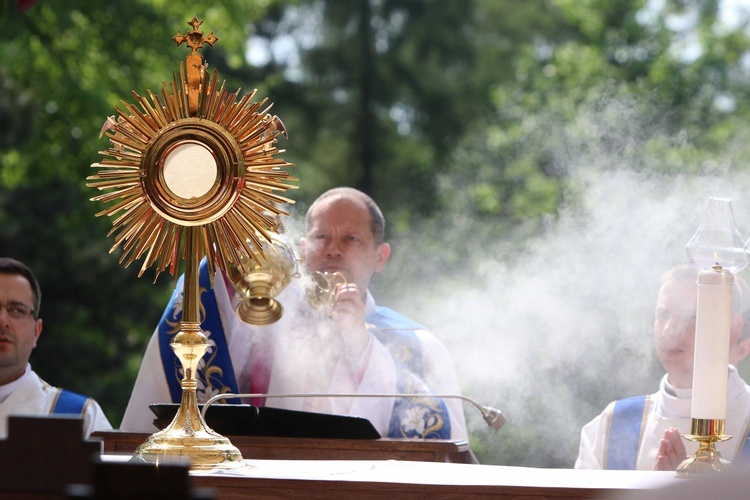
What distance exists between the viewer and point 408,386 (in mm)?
4457

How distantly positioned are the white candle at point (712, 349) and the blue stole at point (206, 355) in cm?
167

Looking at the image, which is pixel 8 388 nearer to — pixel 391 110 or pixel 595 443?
pixel 595 443

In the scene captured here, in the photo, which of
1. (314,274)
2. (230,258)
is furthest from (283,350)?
(230,258)

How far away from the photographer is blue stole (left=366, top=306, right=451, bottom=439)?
4.25 m

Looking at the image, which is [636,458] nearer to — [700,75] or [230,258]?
A: [230,258]

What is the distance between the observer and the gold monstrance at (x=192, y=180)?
289 cm

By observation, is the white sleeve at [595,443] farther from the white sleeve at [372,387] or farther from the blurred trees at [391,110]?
the blurred trees at [391,110]

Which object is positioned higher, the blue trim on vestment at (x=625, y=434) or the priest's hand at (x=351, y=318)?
the priest's hand at (x=351, y=318)

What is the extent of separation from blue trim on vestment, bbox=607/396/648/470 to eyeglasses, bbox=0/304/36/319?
2.02 metres

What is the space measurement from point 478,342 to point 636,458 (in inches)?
108

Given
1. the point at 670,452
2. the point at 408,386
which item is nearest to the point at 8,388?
the point at 408,386

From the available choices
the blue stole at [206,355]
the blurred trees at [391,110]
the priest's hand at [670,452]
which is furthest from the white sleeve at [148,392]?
the blurred trees at [391,110]

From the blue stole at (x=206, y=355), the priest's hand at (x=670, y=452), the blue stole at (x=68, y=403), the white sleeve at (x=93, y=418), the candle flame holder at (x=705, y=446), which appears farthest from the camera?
the blue stole at (x=68, y=403)

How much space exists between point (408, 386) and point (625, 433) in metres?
0.75
